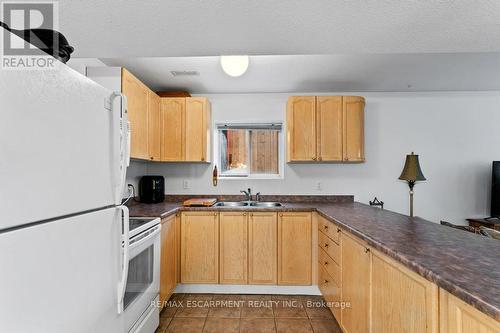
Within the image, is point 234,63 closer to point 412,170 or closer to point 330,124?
point 330,124

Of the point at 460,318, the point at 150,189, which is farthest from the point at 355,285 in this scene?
the point at 150,189

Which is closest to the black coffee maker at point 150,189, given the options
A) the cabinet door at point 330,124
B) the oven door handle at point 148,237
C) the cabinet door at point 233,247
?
the cabinet door at point 233,247

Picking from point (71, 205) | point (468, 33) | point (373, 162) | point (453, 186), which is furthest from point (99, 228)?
point (453, 186)

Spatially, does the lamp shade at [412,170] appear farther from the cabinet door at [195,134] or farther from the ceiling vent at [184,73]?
the ceiling vent at [184,73]

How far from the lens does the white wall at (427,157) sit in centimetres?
343

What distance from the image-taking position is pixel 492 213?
3.29 m

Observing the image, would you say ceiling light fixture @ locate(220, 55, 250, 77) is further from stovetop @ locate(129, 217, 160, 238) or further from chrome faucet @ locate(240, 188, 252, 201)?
chrome faucet @ locate(240, 188, 252, 201)

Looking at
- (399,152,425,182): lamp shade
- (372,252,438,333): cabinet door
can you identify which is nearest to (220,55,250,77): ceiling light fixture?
(372,252,438,333): cabinet door

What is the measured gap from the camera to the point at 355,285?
5.60 feet

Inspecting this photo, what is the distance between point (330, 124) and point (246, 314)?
2.27 meters

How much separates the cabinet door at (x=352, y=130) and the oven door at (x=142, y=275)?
2.31 metres

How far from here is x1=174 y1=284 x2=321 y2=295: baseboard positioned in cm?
281

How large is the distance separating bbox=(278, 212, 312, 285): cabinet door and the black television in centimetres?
248

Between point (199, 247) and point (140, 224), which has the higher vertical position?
point (140, 224)
